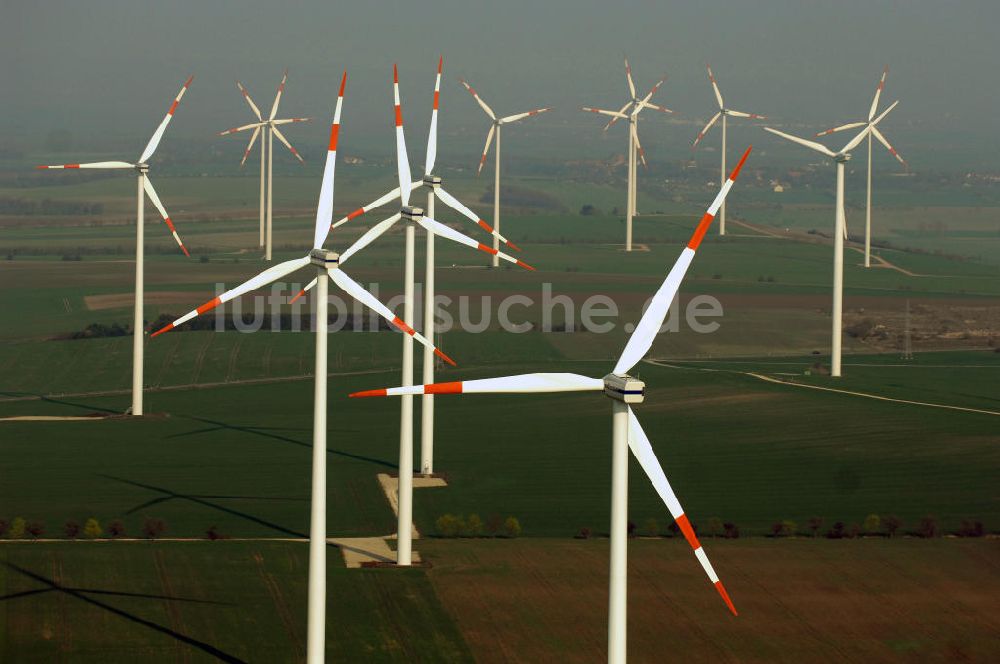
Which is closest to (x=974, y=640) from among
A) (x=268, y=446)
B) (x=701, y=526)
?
(x=701, y=526)

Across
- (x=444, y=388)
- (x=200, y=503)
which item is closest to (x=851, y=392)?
(x=200, y=503)

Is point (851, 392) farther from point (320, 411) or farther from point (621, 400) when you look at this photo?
point (621, 400)

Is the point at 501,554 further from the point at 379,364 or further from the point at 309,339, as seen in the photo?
the point at 309,339

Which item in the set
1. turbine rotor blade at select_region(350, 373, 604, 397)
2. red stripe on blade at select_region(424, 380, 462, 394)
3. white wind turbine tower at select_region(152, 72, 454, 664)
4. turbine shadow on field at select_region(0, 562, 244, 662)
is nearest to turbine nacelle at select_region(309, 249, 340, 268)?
white wind turbine tower at select_region(152, 72, 454, 664)

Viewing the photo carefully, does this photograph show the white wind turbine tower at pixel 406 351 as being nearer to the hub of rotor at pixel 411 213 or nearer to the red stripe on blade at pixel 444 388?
the hub of rotor at pixel 411 213

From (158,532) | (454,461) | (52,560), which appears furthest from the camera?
(454,461)
